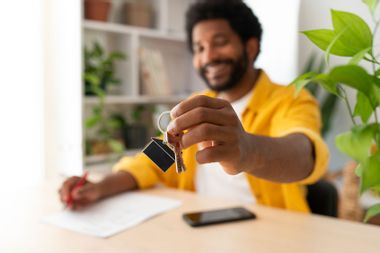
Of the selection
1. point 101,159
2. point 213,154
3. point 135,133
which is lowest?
point 101,159

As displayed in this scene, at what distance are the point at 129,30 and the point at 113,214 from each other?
56.6 inches

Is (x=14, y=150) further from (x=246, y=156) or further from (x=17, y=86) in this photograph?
(x=246, y=156)

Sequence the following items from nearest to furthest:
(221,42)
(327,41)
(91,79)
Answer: (327,41), (221,42), (91,79)

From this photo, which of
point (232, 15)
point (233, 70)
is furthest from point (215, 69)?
point (232, 15)

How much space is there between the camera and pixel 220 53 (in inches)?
44.4

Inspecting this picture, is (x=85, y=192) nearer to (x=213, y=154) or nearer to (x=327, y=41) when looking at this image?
(x=213, y=154)

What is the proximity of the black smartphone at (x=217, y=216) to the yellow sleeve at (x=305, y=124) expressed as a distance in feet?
0.51

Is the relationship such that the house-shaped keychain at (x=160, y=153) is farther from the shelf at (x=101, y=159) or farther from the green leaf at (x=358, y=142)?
the shelf at (x=101, y=159)

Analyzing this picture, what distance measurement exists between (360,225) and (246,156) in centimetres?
41

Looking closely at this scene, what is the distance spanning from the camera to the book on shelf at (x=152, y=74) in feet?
7.41

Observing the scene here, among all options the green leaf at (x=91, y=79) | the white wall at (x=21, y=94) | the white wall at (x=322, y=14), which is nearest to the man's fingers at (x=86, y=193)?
the white wall at (x=322, y=14)

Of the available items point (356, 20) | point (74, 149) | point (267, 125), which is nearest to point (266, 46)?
point (267, 125)

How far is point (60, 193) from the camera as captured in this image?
1.01m

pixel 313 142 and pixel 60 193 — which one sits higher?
pixel 313 142
